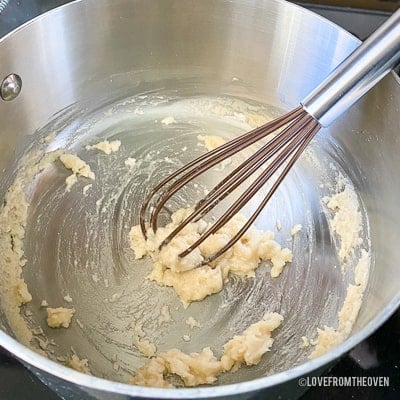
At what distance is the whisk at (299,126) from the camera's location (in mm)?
845

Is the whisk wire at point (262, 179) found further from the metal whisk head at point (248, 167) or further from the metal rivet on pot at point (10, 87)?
the metal rivet on pot at point (10, 87)

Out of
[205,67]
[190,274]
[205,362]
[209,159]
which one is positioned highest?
[205,67]

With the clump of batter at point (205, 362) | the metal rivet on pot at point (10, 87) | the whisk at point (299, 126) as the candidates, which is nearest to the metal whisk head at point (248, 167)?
the whisk at point (299, 126)

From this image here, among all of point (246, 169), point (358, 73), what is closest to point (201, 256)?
point (246, 169)

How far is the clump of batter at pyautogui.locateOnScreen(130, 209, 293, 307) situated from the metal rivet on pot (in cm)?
33

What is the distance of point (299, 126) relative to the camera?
0.92m

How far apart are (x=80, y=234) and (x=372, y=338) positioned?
0.53m

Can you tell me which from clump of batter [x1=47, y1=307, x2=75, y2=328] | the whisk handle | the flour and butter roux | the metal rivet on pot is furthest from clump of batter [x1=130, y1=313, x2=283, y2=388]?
the metal rivet on pot

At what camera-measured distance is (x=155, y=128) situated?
4.09 feet

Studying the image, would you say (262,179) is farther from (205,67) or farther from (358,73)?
(205,67)

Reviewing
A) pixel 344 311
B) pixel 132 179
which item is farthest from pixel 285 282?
pixel 132 179

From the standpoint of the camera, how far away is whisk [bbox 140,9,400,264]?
845 millimetres

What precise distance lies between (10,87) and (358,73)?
0.61 m

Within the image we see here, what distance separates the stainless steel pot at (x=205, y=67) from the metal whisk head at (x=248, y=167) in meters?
0.18
